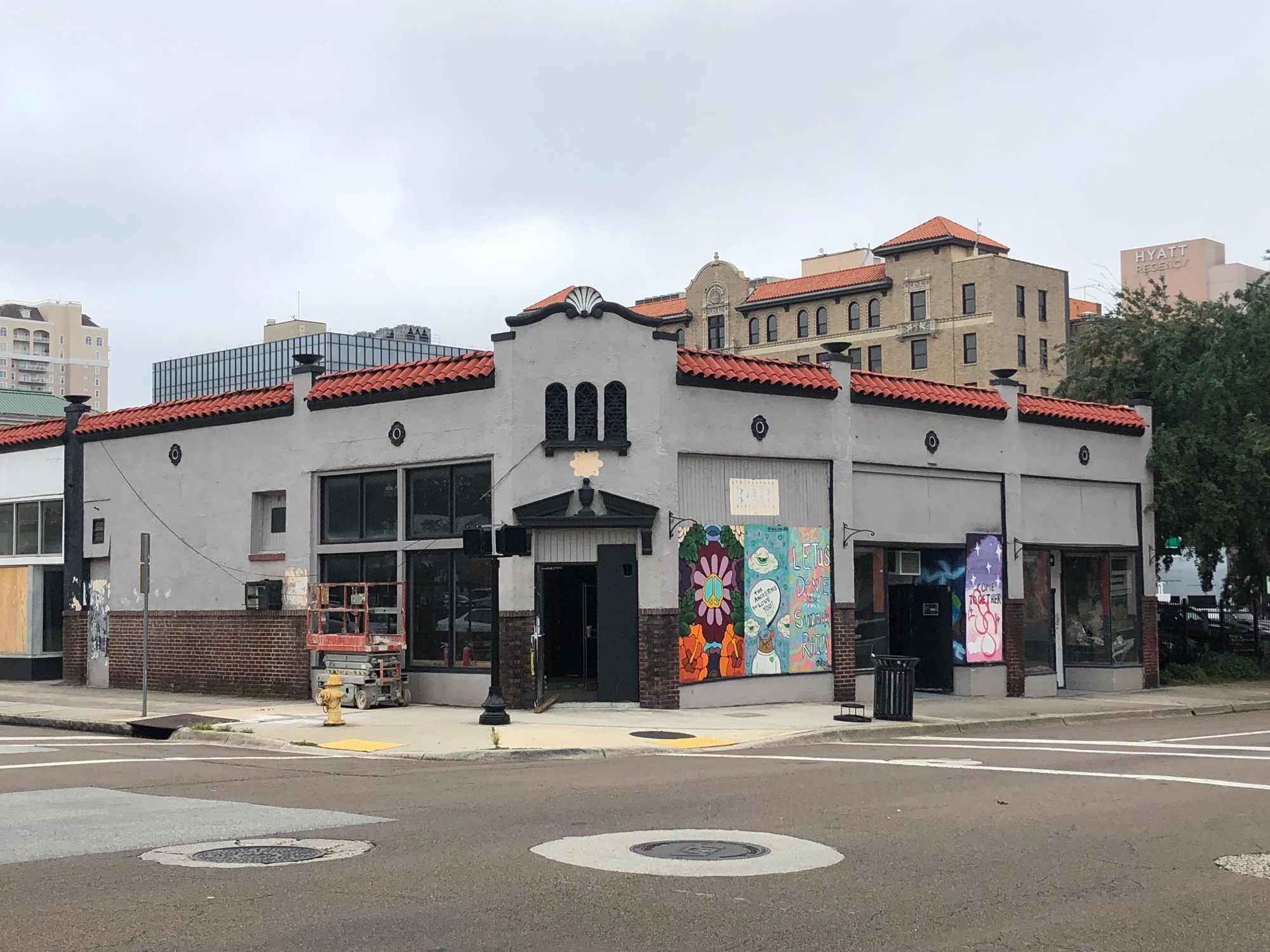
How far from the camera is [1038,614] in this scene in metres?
28.0

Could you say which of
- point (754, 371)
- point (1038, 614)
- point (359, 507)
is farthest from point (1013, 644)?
point (359, 507)

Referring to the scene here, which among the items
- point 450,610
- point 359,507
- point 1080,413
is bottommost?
point 450,610

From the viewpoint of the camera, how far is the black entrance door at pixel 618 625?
22266 mm

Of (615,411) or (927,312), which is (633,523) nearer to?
(615,411)

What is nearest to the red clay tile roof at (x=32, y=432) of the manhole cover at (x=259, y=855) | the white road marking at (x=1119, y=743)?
the white road marking at (x=1119, y=743)

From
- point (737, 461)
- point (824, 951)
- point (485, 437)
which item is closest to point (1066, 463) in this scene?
point (737, 461)

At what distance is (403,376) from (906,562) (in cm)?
1000

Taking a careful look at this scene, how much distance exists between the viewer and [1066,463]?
28281 millimetres

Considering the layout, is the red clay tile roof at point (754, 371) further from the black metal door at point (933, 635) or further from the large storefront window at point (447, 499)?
the black metal door at point (933, 635)

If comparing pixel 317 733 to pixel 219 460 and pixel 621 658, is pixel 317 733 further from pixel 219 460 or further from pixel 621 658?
pixel 219 460

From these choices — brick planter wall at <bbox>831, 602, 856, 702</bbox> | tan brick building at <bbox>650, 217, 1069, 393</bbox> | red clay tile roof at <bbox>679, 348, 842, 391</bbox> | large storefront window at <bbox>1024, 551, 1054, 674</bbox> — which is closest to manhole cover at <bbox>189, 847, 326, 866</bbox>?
red clay tile roof at <bbox>679, 348, 842, 391</bbox>

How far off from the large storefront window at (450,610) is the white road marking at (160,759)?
5578mm

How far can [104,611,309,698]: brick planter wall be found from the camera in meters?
25.0

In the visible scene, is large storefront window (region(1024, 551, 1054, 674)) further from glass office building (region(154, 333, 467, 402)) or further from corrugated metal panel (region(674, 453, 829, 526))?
glass office building (region(154, 333, 467, 402))
